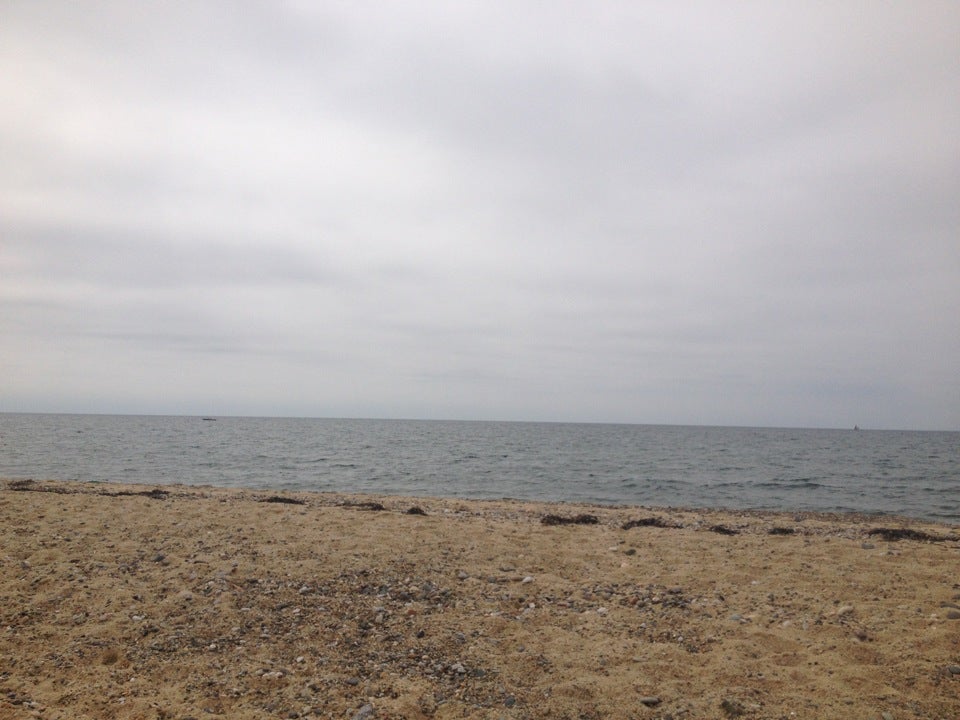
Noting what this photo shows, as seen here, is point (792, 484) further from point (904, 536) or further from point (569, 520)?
point (569, 520)

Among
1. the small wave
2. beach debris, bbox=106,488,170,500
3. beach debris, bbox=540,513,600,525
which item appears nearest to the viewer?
beach debris, bbox=540,513,600,525

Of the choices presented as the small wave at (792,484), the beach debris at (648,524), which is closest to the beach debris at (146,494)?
the beach debris at (648,524)

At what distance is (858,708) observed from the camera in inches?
207

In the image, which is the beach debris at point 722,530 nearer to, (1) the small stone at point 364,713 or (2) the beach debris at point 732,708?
(2) the beach debris at point 732,708

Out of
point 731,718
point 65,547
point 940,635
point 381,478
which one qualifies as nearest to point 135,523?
point 65,547

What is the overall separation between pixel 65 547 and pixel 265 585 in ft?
13.4

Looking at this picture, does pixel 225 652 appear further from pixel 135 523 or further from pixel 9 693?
pixel 135 523

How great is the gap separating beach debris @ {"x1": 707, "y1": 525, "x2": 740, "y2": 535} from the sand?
4.81 feet

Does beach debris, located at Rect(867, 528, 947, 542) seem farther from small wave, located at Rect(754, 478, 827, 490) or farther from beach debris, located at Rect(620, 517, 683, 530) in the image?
small wave, located at Rect(754, 478, 827, 490)

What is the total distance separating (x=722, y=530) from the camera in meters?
13.1

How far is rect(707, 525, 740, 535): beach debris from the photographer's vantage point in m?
12.8

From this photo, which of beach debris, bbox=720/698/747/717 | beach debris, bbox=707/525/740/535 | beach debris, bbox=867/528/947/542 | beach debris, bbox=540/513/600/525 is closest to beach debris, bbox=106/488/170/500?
beach debris, bbox=540/513/600/525

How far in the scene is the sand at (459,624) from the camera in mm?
5484

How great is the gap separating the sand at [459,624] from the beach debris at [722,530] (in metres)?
1.47
